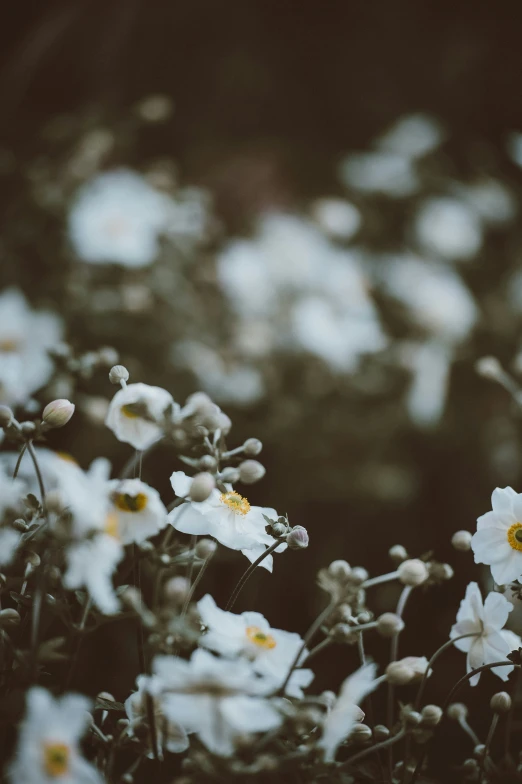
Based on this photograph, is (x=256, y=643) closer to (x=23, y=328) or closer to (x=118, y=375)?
(x=118, y=375)

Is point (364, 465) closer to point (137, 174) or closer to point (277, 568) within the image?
point (277, 568)

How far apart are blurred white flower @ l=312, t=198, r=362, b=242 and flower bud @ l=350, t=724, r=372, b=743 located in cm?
104

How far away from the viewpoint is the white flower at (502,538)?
0.44 meters

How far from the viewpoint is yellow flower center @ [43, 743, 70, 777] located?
0.31 meters

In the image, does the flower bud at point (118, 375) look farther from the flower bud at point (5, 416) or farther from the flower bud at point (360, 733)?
the flower bud at point (360, 733)

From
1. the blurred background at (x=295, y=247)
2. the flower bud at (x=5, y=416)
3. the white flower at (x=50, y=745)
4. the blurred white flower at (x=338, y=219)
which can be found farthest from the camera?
the blurred white flower at (x=338, y=219)

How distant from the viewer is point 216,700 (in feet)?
1.08

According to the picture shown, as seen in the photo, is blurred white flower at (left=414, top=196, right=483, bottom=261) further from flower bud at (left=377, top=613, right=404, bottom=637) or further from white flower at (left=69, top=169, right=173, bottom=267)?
flower bud at (left=377, top=613, right=404, bottom=637)

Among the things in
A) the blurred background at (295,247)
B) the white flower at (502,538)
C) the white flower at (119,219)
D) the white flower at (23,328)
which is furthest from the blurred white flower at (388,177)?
the white flower at (502,538)

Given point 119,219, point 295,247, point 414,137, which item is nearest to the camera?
point 119,219

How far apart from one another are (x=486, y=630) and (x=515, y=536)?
0.19ft

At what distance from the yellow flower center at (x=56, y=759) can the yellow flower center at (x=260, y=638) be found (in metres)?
0.11

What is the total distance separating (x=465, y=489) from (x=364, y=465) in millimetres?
160

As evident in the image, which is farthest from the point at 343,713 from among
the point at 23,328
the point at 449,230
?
the point at 449,230
